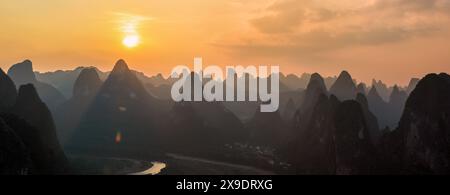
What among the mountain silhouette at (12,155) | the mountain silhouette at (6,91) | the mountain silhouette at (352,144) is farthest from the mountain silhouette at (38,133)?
the mountain silhouette at (352,144)

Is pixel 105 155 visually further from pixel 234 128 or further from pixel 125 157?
pixel 234 128

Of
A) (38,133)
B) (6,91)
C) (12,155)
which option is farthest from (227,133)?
(12,155)

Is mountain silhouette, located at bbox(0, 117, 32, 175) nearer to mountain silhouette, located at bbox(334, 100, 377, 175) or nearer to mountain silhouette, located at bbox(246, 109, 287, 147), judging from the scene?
mountain silhouette, located at bbox(334, 100, 377, 175)

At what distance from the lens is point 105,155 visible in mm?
146625

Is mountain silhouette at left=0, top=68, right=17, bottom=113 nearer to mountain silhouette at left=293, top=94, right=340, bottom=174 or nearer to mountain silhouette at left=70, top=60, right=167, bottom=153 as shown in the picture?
mountain silhouette at left=70, top=60, right=167, bottom=153

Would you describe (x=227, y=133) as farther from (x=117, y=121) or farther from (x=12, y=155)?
(x=12, y=155)

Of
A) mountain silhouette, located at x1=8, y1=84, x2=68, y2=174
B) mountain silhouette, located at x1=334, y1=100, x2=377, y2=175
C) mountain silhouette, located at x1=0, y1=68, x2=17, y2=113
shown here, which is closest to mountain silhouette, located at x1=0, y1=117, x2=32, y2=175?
mountain silhouette, located at x1=8, y1=84, x2=68, y2=174

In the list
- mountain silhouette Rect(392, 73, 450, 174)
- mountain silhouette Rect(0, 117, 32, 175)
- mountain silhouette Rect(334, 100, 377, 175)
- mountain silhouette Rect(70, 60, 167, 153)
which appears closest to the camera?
mountain silhouette Rect(0, 117, 32, 175)

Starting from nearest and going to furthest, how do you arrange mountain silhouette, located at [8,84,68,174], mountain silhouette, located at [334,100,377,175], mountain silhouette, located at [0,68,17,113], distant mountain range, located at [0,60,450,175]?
1. distant mountain range, located at [0,60,450,175]
2. mountain silhouette, located at [8,84,68,174]
3. mountain silhouette, located at [334,100,377,175]
4. mountain silhouette, located at [0,68,17,113]

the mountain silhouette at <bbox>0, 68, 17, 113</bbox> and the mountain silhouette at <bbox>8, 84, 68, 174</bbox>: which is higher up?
the mountain silhouette at <bbox>0, 68, 17, 113</bbox>

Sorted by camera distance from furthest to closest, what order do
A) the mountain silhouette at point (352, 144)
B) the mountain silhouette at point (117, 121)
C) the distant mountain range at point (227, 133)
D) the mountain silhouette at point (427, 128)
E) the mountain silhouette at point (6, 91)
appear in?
the mountain silhouette at point (117, 121) < the mountain silhouette at point (6, 91) < the mountain silhouette at point (352, 144) < the distant mountain range at point (227, 133) < the mountain silhouette at point (427, 128)

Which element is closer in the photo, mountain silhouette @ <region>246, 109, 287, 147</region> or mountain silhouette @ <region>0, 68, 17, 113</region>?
mountain silhouette @ <region>0, 68, 17, 113</region>

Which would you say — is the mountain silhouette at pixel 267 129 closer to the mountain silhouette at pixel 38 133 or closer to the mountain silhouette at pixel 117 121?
the mountain silhouette at pixel 117 121
